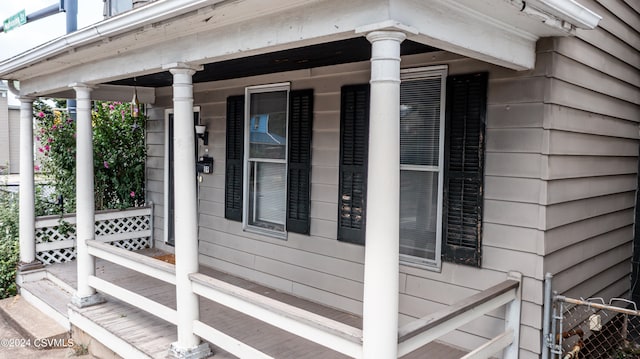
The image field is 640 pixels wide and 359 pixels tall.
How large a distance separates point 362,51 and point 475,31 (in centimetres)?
111

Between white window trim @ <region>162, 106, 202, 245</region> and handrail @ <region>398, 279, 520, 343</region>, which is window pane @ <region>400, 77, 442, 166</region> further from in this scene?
white window trim @ <region>162, 106, 202, 245</region>

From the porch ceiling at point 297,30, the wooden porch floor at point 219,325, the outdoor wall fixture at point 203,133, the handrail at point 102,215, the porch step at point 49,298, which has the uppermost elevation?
the porch ceiling at point 297,30

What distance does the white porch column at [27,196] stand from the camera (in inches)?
225

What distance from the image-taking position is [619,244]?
4293 millimetres

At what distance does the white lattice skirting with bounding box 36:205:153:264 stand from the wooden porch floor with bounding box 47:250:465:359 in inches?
36.3

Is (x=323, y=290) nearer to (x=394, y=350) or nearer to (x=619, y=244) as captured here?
(x=394, y=350)

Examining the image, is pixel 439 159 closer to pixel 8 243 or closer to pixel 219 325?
pixel 219 325

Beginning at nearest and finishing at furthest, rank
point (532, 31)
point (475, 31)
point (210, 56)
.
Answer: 1. point (475, 31)
2. point (532, 31)
3. point (210, 56)

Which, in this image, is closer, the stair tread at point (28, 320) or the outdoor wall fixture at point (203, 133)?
the stair tread at point (28, 320)

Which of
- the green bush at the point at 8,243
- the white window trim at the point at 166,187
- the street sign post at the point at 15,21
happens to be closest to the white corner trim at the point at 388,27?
the white window trim at the point at 166,187

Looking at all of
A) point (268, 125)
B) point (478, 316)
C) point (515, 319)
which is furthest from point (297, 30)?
point (268, 125)

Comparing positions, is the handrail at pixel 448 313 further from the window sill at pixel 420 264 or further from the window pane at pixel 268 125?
the window pane at pixel 268 125

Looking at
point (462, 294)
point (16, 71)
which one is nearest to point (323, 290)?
point (462, 294)

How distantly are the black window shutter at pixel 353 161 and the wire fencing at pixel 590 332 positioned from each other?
62.9 inches
